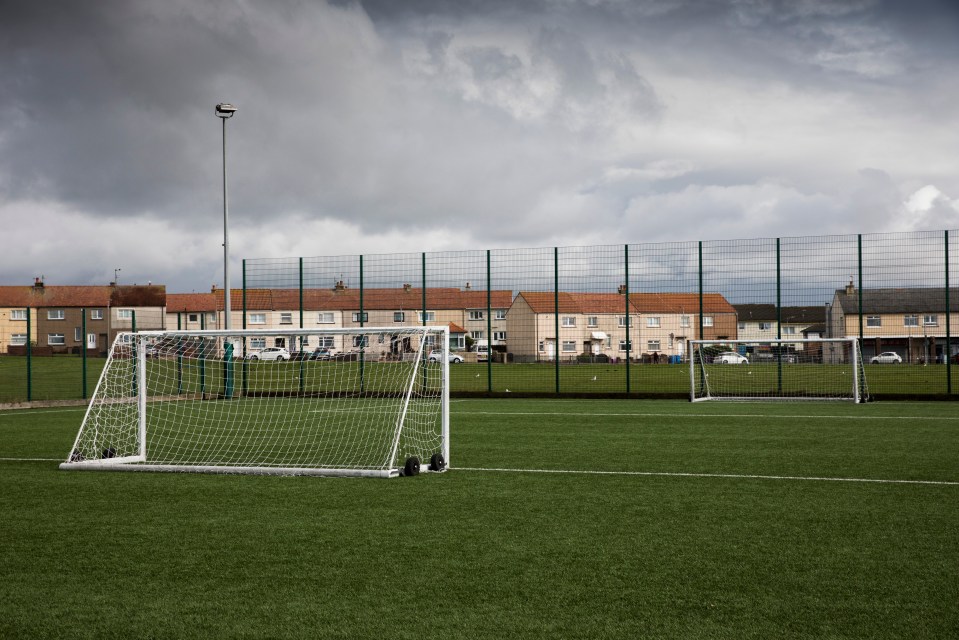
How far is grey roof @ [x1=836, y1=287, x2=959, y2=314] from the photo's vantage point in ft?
62.1

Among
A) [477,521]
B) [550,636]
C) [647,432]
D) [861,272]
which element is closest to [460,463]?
[477,521]

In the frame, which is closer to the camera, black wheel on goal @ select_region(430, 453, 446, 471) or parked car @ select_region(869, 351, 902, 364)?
black wheel on goal @ select_region(430, 453, 446, 471)

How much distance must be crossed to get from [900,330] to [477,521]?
59.0ft

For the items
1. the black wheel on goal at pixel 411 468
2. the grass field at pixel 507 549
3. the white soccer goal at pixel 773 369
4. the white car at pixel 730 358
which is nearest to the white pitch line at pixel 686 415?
the white soccer goal at pixel 773 369

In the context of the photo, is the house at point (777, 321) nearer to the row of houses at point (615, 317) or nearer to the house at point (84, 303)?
the row of houses at point (615, 317)

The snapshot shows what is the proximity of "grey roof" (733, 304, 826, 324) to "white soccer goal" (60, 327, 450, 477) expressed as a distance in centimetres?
734

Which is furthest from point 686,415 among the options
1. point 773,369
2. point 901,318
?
point 901,318

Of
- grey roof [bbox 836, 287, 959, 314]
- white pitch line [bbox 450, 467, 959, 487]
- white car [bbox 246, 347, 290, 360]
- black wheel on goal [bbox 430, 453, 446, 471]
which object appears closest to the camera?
white pitch line [bbox 450, 467, 959, 487]

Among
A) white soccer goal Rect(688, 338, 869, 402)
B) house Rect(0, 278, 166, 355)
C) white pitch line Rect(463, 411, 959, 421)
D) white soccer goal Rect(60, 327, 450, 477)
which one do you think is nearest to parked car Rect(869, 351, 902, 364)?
white soccer goal Rect(688, 338, 869, 402)

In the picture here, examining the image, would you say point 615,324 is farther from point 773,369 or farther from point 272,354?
point 272,354

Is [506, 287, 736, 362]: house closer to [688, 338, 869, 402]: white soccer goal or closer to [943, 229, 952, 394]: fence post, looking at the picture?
[688, 338, 869, 402]: white soccer goal

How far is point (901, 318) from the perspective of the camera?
68.2 feet

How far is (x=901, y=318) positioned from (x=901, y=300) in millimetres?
791

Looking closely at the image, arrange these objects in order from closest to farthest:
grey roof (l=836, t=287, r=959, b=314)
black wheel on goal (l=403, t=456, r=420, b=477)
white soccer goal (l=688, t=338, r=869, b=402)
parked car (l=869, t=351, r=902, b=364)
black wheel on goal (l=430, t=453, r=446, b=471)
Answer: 1. black wheel on goal (l=403, t=456, r=420, b=477)
2. black wheel on goal (l=430, t=453, r=446, b=471)
3. white soccer goal (l=688, t=338, r=869, b=402)
4. grey roof (l=836, t=287, r=959, b=314)
5. parked car (l=869, t=351, r=902, b=364)
